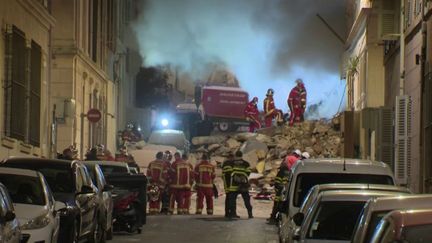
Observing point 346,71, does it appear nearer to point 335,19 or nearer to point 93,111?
point 335,19

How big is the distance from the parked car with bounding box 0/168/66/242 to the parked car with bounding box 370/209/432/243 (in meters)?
6.24

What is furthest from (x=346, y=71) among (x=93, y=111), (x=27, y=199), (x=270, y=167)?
(x=27, y=199)

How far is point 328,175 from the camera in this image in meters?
12.1

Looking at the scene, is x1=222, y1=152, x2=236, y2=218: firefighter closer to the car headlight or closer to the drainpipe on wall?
the drainpipe on wall

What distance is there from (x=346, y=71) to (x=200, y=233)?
17.8 meters

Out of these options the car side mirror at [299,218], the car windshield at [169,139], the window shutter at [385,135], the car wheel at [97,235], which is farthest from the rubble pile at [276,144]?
Answer: the car side mirror at [299,218]

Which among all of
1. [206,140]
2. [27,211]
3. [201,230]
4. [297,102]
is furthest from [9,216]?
[206,140]

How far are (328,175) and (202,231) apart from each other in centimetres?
598

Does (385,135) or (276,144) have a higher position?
(385,135)

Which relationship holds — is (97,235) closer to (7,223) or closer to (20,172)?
(20,172)

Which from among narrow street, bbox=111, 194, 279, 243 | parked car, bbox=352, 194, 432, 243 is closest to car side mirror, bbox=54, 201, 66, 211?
narrow street, bbox=111, 194, 279, 243

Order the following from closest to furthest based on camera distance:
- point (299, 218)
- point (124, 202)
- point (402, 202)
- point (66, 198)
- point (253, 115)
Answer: point (402, 202) < point (299, 218) < point (66, 198) < point (124, 202) < point (253, 115)

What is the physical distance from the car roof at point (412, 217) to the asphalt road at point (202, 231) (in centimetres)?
1079

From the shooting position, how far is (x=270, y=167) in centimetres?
3347
